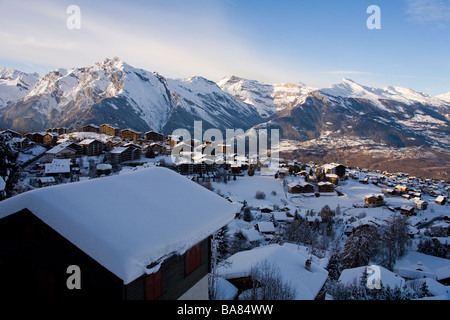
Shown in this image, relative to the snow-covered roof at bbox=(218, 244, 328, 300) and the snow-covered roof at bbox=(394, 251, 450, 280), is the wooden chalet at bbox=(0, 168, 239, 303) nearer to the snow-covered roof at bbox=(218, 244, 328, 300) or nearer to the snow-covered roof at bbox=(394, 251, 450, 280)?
the snow-covered roof at bbox=(218, 244, 328, 300)

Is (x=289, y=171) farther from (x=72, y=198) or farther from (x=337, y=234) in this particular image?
(x=72, y=198)

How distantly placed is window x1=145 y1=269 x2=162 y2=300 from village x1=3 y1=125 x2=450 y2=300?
182 centimetres

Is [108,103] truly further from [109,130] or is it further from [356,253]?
[356,253]

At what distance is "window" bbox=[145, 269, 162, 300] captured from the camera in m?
3.93

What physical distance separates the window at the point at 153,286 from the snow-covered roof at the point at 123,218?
2.27ft

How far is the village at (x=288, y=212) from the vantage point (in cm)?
1082

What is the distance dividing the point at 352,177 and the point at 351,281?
167 ft

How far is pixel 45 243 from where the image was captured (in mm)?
3943

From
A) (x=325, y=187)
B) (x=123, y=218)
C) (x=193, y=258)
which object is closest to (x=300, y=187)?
(x=325, y=187)

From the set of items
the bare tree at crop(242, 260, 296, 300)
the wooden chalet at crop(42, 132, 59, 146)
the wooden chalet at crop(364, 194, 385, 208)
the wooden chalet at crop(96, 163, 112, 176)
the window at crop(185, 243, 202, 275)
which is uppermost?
the wooden chalet at crop(42, 132, 59, 146)

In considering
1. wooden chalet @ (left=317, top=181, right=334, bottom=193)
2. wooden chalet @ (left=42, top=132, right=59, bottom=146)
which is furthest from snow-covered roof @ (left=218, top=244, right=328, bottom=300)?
wooden chalet @ (left=42, top=132, right=59, bottom=146)

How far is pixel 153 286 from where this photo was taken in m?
4.06

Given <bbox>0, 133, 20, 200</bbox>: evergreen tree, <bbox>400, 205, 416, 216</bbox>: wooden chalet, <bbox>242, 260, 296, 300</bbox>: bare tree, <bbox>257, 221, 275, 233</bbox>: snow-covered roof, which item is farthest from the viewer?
<bbox>400, 205, 416, 216</bbox>: wooden chalet

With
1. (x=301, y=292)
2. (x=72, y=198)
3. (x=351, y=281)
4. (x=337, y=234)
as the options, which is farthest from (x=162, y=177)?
(x=337, y=234)
